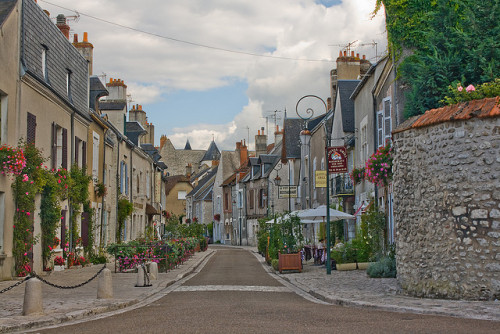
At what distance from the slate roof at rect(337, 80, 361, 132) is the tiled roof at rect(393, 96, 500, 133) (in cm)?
1582

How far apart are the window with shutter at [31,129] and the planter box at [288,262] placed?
867 centimetres

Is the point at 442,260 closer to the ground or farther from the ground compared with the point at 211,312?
farther from the ground

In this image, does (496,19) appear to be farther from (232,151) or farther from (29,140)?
(232,151)

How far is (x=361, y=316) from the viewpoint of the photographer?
9.84 metres

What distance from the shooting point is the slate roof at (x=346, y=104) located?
93.4ft

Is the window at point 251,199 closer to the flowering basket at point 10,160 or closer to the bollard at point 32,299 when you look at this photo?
the flowering basket at point 10,160

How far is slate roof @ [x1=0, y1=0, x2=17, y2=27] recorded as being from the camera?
1665cm

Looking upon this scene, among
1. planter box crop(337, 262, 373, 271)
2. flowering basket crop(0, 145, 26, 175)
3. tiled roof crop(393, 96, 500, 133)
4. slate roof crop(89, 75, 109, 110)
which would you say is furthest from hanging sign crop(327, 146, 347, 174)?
slate roof crop(89, 75, 109, 110)

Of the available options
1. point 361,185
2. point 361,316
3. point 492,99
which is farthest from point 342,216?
point 361,316

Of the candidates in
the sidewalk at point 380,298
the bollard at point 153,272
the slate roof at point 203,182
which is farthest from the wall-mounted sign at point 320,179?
the slate roof at point 203,182

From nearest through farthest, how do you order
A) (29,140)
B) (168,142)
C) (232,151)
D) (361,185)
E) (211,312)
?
(211,312) → (29,140) → (361,185) → (232,151) → (168,142)

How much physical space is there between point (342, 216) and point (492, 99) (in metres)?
12.7

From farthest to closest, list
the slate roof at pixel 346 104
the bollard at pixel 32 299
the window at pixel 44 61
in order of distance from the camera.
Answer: the slate roof at pixel 346 104 < the window at pixel 44 61 < the bollard at pixel 32 299

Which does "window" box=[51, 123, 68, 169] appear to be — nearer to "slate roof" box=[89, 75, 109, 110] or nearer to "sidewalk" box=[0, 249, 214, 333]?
"sidewalk" box=[0, 249, 214, 333]
